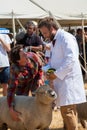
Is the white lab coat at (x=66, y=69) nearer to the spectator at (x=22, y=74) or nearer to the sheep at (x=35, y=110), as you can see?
the sheep at (x=35, y=110)

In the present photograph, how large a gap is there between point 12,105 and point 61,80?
737mm

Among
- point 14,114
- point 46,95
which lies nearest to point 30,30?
point 14,114

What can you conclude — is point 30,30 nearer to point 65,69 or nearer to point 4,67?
point 4,67

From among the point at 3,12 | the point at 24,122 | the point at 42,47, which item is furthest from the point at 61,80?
the point at 3,12

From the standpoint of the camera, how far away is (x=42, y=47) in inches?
267

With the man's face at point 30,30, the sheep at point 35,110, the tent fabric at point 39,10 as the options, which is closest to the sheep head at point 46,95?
the sheep at point 35,110

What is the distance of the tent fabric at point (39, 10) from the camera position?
10336mm

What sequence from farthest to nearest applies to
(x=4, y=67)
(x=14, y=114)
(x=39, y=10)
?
(x=39, y=10)
(x=4, y=67)
(x=14, y=114)

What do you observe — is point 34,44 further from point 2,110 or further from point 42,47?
point 2,110

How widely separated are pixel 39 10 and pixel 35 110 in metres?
6.20

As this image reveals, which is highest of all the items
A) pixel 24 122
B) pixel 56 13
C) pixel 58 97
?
pixel 56 13

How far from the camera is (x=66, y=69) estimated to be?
423cm

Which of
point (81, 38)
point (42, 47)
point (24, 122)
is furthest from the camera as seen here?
point (81, 38)

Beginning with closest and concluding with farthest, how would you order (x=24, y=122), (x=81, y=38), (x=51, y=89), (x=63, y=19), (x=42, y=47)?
(x=51, y=89)
(x=24, y=122)
(x=42, y=47)
(x=63, y=19)
(x=81, y=38)
